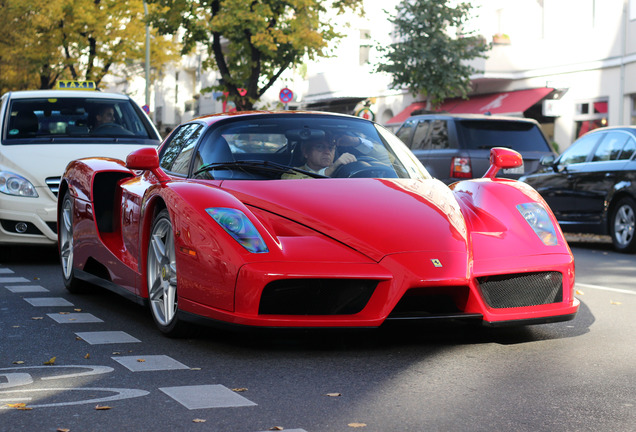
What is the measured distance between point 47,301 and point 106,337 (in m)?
1.81

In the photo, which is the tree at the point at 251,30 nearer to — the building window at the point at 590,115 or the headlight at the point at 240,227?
the building window at the point at 590,115

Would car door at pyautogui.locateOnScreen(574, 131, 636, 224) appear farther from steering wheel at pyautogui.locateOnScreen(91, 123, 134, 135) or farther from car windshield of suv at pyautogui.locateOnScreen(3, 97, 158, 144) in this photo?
steering wheel at pyautogui.locateOnScreen(91, 123, 134, 135)

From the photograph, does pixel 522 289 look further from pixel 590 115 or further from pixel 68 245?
pixel 590 115

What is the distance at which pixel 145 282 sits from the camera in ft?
21.0

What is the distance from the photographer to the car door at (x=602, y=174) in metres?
13.3

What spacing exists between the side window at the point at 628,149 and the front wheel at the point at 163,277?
839 centimetres

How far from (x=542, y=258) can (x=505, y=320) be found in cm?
45

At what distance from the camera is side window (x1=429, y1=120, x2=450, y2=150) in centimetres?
1541

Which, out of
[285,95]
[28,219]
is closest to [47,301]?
[28,219]

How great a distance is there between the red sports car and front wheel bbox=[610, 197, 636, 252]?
657 cm

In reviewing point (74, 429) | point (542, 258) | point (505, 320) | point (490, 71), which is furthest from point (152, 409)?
point (490, 71)

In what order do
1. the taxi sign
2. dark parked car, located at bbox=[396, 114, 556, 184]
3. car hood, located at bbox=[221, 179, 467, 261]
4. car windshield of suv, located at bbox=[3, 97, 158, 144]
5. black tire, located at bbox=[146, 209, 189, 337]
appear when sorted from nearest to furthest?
car hood, located at bbox=[221, 179, 467, 261]
black tire, located at bbox=[146, 209, 189, 337]
car windshield of suv, located at bbox=[3, 97, 158, 144]
dark parked car, located at bbox=[396, 114, 556, 184]
the taxi sign

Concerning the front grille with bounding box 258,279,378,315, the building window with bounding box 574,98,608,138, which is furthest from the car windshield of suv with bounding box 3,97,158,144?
the building window with bounding box 574,98,608,138

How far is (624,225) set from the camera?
524 inches
